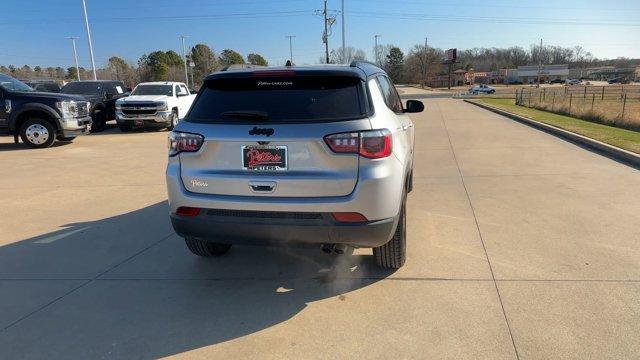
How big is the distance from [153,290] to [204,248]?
25.3 inches

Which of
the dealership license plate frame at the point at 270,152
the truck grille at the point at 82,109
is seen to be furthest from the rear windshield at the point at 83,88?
the dealership license plate frame at the point at 270,152

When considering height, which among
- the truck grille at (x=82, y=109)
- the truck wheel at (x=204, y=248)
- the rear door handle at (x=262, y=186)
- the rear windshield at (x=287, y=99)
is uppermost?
the rear windshield at (x=287, y=99)

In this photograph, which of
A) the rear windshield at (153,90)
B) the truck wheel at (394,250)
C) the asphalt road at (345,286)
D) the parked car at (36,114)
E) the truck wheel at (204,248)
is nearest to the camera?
the asphalt road at (345,286)

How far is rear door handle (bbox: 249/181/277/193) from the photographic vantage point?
11.2 ft

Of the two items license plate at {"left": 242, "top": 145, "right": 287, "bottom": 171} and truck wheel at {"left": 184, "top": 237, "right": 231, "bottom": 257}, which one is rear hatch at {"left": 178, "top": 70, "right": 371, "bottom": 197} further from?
truck wheel at {"left": 184, "top": 237, "right": 231, "bottom": 257}

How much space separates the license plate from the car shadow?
112 cm

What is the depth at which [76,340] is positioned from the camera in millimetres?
3230

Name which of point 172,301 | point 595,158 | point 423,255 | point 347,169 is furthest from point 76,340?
point 595,158

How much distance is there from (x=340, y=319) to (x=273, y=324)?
0.50 m

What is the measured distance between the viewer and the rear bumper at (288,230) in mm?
3383

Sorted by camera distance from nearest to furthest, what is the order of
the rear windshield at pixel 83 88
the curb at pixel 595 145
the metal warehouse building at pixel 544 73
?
the curb at pixel 595 145
the rear windshield at pixel 83 88
the metal warehouse building at pixel 544 73

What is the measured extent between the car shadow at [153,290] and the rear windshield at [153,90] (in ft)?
42.9

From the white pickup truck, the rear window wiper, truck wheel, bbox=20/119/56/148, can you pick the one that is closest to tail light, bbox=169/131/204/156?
the rear window wiper

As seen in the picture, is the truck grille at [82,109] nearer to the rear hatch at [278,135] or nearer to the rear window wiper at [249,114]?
the rear hatch at [278,135]
